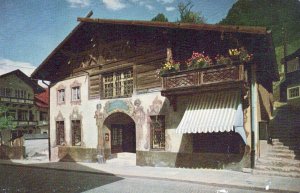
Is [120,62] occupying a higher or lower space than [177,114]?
higher

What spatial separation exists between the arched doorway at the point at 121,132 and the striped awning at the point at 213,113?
18.7ft

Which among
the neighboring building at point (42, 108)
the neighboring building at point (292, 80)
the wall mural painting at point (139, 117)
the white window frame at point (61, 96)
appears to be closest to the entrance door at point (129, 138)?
the wall mural painting at point (139, 117)

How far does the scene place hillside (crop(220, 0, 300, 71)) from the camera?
8742 millimetres

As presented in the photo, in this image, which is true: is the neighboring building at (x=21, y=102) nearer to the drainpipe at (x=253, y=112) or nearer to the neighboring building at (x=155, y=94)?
the neighboring building at (x=155, y=94)

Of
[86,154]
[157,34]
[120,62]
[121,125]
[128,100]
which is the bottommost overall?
[86,154]

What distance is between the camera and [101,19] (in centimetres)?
1581

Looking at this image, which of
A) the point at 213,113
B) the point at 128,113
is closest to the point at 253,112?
the point at 213,113

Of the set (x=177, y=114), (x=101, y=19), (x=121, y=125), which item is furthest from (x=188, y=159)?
(x=101, y=19)

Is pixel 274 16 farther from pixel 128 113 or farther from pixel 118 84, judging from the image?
pixel 118 84

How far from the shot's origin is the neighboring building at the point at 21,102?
33.8 m

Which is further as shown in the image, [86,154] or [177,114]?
[86,154]

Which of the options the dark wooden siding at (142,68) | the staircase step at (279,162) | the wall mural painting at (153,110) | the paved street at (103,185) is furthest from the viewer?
the dark wooden siding at (142,68)

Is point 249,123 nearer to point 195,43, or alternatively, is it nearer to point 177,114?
point 177,114

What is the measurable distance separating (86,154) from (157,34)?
8.39m
